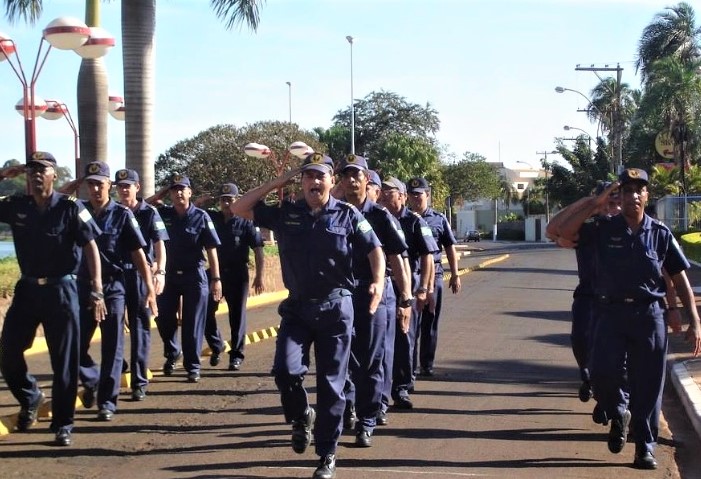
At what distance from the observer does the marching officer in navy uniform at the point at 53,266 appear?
7539 millimetres

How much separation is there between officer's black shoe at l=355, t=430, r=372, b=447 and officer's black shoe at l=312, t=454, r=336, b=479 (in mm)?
942

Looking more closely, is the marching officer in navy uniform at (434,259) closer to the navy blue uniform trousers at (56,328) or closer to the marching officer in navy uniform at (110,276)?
the marching officer in navy uniform at (110,276)

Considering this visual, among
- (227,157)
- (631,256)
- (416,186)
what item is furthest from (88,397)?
(227,157)

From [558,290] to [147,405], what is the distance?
1760 cm

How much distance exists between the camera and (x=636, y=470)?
7117 mm

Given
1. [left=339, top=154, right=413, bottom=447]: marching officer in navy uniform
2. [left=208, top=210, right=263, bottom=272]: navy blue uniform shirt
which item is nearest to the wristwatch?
[left=339, top=154, right=413, bottom=447]: marching officer in navy uniform

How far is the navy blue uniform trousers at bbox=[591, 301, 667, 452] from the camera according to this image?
718 cm

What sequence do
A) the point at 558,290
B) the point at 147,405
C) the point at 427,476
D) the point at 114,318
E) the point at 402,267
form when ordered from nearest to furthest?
the point at 427,476 < the point at 402,267 < the point at 114,318 < the point at 147,405 < the point at 558,290

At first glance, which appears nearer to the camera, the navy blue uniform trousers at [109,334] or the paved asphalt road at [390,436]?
the paved asphalt road at [390,436]

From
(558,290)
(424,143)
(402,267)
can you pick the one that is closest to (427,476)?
(402,267)

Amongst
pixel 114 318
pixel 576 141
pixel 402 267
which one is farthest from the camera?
pixel 576 141

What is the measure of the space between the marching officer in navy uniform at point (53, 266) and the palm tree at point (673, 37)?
50774 mm

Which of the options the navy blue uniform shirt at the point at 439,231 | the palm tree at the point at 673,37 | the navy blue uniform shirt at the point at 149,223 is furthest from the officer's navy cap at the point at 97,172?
the palm tree at the point at 673,37

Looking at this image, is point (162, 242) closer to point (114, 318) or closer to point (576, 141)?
point (114, 318)
